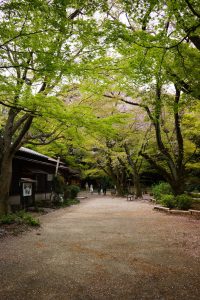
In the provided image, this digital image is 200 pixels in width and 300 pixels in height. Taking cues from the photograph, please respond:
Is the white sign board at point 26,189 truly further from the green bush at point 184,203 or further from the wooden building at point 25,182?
the green bush at point 184,203

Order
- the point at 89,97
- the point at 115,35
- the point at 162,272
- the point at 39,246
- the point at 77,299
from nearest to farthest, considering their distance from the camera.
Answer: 1. the point at 77,299
2. the point at 162,272
3. the point at 115,35
4. the point at 39,246
5. the point at 89,97

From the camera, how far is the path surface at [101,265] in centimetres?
449

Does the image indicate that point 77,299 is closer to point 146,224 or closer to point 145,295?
point 145,295

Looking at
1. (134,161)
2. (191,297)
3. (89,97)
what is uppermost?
(89,97)

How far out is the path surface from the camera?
4488 mm

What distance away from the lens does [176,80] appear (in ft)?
30.6

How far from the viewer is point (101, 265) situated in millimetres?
5867

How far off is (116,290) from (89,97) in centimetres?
1028

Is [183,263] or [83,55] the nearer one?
[183,263]

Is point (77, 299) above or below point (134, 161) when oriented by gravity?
below

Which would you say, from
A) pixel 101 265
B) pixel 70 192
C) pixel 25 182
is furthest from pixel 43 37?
pixel 70 192

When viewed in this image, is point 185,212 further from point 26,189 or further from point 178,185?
point 26,189

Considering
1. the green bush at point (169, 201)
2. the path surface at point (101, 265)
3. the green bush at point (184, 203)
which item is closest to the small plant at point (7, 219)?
the path surface at point (101, 265)

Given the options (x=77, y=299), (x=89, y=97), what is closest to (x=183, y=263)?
(x=77, y=299)
